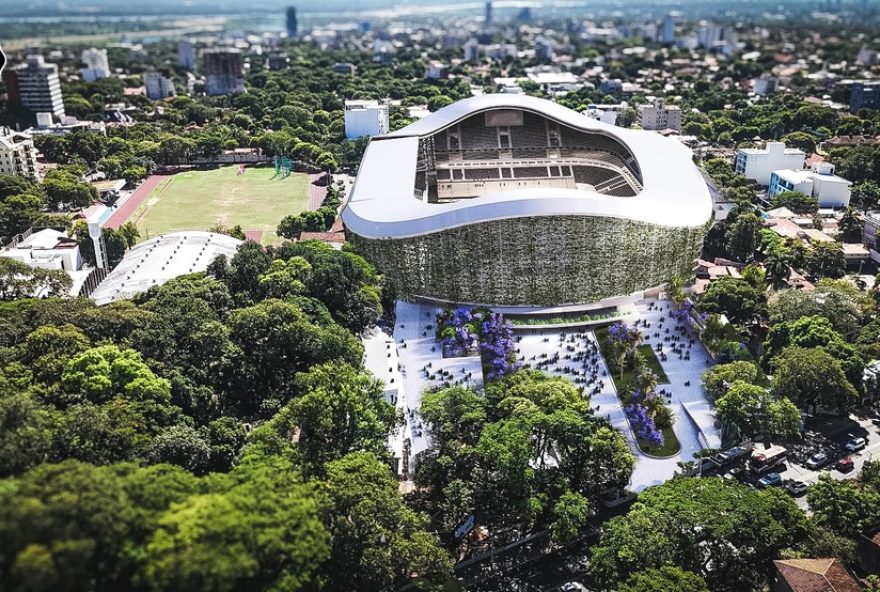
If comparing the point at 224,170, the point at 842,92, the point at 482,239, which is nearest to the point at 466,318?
the point at 482,239

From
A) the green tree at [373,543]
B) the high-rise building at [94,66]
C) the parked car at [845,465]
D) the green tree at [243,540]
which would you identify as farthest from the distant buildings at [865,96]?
the high-rise building at [94,66]

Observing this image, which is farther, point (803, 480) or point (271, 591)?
point (803, 480)

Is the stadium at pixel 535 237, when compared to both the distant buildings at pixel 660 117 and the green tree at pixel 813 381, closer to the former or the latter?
the green tree at pixel 813 381

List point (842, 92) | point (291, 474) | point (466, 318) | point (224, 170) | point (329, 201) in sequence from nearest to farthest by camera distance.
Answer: point (291, 474)
point (466, 318)
point (329, 201)
point (224, 170)
point (842, 92)

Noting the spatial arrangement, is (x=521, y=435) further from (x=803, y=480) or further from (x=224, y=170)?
(x=224, y=170)

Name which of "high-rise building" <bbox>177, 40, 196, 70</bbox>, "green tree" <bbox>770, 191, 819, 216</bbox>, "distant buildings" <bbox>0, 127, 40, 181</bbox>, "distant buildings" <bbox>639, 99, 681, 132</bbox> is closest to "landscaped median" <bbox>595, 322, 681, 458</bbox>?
"green tree" <bbox>770, 191, 819, 216</bbox>

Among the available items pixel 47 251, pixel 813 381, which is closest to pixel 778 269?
pixel 813 381

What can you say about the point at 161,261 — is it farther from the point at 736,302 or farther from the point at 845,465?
the point at 845,465

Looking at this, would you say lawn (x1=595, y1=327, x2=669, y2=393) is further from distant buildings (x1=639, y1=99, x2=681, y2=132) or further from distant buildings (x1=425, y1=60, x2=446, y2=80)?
distant buildings (x1=425, y1=60, x2=446, y2=80)
